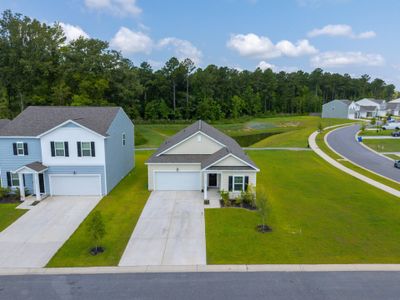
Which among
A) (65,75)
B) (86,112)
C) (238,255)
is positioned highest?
(65,75)

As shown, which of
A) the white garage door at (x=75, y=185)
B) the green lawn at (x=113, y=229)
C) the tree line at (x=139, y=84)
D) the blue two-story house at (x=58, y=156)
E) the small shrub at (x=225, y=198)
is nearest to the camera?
the green lawn at (x=113, y=229)

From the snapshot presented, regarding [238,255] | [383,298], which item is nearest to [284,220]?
[238,255]

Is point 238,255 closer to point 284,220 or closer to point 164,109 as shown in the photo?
point 284,220

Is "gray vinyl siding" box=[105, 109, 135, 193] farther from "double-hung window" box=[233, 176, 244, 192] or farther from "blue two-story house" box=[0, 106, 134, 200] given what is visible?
"double-hung window" box=[233, 176, 244, 192]

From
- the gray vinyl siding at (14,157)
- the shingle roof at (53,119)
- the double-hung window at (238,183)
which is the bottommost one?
the double-hung window at (238,183)

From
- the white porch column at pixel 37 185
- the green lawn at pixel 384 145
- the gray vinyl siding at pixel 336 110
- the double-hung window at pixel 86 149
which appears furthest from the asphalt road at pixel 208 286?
the gray vinyl siding at pixel 336 110

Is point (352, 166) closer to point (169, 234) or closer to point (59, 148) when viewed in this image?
point (169, 234)

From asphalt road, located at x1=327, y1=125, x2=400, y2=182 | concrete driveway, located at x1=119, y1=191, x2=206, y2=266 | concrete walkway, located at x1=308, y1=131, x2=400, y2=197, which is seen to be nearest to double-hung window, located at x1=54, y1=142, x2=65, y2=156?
concrete driveway, located at x1=119, y1=191, x2=206, y2=266

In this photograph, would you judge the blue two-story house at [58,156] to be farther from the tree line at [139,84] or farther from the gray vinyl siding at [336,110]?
the gray vinyl siding at [336,110]
